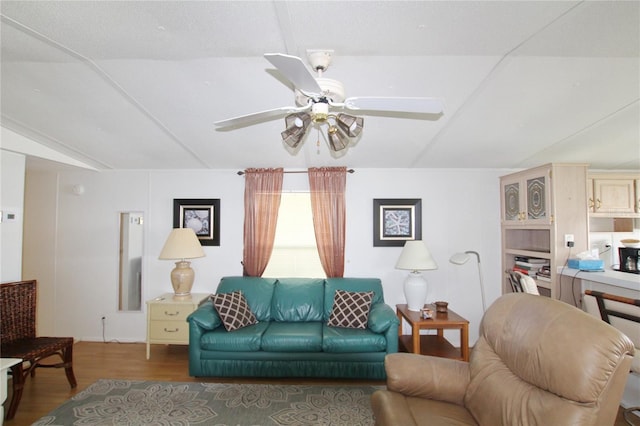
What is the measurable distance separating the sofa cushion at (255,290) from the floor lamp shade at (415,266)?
1.61 metres

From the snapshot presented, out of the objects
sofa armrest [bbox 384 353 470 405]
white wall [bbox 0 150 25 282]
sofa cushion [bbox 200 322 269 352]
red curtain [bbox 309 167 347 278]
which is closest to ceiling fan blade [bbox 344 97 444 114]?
sofa armrest [bbox 384 353 470 405]

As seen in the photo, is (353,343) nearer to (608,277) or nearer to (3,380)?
(608,277)

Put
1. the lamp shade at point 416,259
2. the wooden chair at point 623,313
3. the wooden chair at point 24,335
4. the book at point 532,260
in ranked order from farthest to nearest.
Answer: the book at point 532,260
the lamp shade at point 416,259
the wooden chair at point 24,335
the wooden chair at point 623,313

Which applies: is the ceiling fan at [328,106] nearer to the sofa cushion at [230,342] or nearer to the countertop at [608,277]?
the sofa cushion at [230,342]

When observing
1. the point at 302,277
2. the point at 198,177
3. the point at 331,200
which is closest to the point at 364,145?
the point at 331,200

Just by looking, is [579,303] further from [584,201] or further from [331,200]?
[331,200]

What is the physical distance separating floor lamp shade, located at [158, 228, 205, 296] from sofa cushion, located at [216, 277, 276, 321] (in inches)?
16.3

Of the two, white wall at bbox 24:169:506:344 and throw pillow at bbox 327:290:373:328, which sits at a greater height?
white wall at bbox 24:169:506:344

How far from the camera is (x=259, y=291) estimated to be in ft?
11.7

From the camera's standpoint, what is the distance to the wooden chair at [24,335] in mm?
2549

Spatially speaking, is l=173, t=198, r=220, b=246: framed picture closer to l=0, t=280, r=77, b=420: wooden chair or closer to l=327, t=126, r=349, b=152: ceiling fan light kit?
l=0, t=280, r=77, b=420: wooden chair

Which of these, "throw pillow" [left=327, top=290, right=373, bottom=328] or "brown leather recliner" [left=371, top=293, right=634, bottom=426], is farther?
"throw pillow" [left=327, top=290, right=373, bottom=328]

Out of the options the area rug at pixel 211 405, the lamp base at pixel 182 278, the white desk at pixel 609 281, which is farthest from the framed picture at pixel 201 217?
the white desk at pixel 609 281

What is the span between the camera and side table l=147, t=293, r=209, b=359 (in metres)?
3.37
